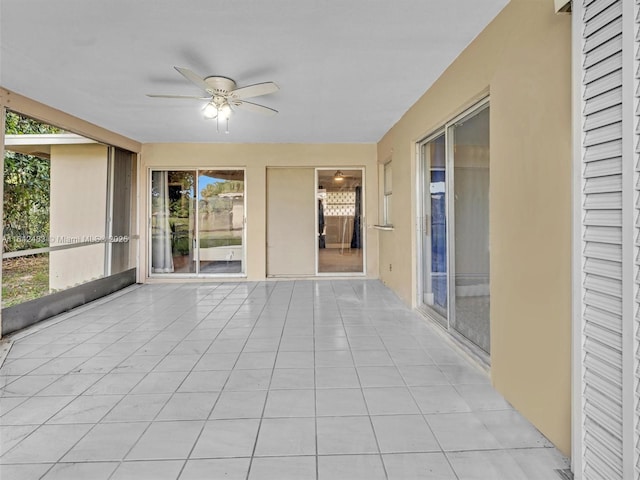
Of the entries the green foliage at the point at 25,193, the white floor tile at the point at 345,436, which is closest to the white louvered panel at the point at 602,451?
the white floor tile at the point at 345,436

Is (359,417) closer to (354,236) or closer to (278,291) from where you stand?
(278,291)

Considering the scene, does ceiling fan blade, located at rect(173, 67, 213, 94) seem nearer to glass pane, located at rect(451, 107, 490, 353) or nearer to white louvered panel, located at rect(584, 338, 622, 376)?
glass pane, located at rect(451, 107, 490, 353)

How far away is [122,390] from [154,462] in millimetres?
868

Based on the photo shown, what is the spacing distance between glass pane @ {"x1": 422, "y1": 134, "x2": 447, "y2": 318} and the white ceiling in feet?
2.29

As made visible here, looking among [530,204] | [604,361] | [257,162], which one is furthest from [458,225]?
[257,162]

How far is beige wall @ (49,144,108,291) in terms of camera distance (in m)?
4.38

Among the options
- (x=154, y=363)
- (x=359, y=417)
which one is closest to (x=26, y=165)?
(x=154, y=363)

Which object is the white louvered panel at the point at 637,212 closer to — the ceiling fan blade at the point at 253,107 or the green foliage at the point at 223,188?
the ceiling fan blade at the point at 253,107

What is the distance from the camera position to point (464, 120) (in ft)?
9.67

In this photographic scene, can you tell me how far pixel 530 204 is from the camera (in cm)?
186

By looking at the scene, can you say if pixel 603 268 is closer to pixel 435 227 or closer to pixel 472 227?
pixel 472 227

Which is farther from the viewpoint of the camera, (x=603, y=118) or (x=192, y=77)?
(x=192, y=77)

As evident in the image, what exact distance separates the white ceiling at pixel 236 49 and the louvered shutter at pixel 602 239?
3.62ft

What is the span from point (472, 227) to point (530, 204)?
0.94 meters
